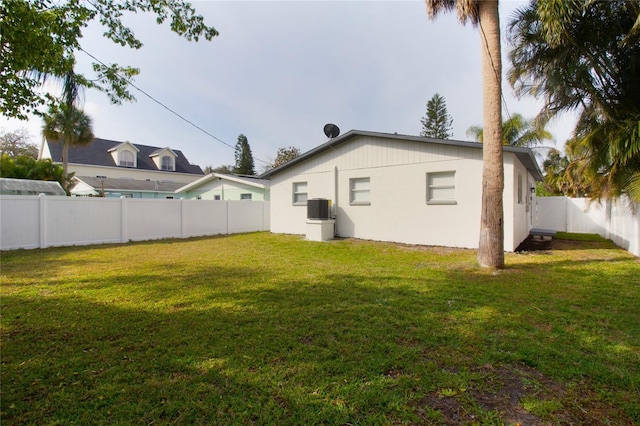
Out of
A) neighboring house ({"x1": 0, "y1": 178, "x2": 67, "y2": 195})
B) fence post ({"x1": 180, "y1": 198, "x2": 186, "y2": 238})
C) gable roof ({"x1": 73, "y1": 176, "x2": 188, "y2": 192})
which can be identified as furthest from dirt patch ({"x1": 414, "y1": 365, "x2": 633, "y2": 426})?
gable roof ({"x1": 73, "y1": 176, "x2": 188, "y2": 192})

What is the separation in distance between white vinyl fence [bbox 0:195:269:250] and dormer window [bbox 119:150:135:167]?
2100 cm

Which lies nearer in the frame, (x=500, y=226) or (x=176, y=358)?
(x=176, y=358)

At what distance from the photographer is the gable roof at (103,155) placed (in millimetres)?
27047

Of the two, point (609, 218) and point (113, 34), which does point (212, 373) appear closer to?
point (113, 34)

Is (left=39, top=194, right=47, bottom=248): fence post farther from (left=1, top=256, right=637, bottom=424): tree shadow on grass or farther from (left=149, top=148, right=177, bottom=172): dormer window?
(left=149, top=148, right=177, bottom=172): dormer window

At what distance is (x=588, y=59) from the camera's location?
809 cm

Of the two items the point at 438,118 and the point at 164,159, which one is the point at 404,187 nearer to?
the point at 164,159

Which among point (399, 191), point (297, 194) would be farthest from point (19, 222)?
point (399, 191)

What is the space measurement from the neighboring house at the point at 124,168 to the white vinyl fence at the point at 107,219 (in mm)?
13984

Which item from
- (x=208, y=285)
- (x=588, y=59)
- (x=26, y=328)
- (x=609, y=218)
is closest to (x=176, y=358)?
(x=26, y=328)

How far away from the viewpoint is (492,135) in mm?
6160

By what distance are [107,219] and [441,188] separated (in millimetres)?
11281

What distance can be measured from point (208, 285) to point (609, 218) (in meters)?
15.3

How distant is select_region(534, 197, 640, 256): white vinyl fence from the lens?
858cm
